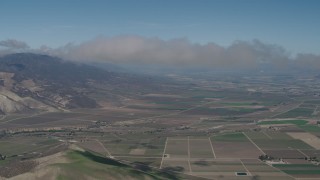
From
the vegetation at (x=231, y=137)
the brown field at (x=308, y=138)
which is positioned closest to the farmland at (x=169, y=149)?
the brown field at (x=308, y=138)

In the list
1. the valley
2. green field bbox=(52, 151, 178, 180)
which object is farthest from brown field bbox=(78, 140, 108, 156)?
green field bbox=(52, 151, 178, 180)

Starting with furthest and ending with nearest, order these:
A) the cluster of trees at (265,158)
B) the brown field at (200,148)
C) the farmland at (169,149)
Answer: the brown field at (200,148) → the cluster of trees at (265,158) → the farmland at (169,149)

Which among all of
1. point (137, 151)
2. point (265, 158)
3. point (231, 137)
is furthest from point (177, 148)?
point (231, 137)

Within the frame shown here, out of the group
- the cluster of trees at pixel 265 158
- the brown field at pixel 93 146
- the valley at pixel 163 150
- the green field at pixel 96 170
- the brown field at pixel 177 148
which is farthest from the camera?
the brown field at pixel 93 146

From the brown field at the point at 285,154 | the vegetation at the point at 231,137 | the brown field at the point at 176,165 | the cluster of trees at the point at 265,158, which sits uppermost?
the vegetation at the point at 231,137

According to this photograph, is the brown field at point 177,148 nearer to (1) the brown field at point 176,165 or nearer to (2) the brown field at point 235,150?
(1) the brown field at point 176,165

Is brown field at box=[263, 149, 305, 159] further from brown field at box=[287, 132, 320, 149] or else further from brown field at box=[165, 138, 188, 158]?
brown field at box=[165, 138, 188, 158]

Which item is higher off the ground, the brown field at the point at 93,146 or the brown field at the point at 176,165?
the brown field at the point at 93,146

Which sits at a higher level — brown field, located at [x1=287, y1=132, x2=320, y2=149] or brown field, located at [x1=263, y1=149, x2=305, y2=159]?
brown field, located at [x1=287, y1=132, x2=320, y2=149]

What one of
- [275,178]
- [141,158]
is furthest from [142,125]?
[275,178]

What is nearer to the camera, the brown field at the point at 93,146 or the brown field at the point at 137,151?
the brown field at the point at 137,151

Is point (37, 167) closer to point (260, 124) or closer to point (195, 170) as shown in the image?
Result: point (195, 170)
